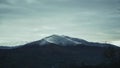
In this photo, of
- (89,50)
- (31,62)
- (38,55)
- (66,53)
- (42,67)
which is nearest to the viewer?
(42,67)

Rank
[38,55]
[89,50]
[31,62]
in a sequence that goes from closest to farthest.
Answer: [31,62]
[38,55]
[89,50]

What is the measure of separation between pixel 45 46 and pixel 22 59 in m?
27.2

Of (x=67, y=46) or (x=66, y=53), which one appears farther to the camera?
(x=67, y=46)

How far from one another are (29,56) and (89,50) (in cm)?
3969

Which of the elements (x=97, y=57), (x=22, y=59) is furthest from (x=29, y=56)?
(x=97, y=57)

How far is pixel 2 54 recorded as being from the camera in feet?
493

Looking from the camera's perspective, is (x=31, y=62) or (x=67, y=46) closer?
(x=31, y=62)

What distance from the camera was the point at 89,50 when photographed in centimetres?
16750

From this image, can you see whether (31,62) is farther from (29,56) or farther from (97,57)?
(97,57)

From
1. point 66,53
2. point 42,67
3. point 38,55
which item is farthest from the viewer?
point 66,53

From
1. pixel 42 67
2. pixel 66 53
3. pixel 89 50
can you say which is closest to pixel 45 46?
pixel 66 53

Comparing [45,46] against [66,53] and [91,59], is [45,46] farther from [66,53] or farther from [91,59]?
[91,59]

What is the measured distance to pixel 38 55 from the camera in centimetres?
14738

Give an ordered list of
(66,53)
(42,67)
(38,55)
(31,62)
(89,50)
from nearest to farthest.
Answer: (42,67) < (31,62) < (38,55) < (66,53) < (89,50)
